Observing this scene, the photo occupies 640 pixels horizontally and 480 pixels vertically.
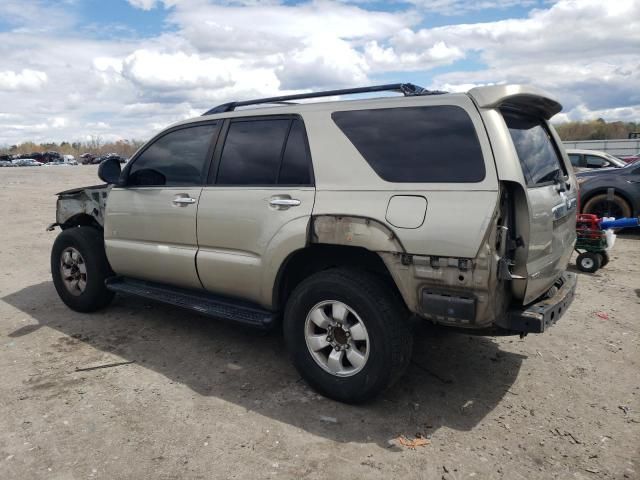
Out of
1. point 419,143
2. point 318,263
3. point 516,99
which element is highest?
point 516,99

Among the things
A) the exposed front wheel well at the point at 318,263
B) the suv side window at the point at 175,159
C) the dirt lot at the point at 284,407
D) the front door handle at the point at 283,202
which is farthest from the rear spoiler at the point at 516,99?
the suv side window at the point at 175,159

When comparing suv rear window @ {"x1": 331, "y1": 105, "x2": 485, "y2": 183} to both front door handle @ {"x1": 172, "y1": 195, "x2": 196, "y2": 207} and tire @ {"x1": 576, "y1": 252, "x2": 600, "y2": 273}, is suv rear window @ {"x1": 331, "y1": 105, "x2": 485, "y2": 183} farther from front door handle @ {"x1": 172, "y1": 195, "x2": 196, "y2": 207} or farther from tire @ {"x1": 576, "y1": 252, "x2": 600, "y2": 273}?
tire @ {"x1": 576, "y1": 252, "x2": 600, "y2": 273}

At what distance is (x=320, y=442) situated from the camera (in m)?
3.11

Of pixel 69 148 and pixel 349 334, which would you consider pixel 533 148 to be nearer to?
pixel 349 334

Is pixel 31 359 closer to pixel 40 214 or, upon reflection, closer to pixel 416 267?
pixel 416 267

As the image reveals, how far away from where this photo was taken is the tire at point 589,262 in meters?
6.98

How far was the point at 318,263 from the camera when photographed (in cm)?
379

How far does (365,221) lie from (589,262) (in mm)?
4987

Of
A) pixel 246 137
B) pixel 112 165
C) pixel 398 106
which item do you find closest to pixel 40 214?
pixel 112 165

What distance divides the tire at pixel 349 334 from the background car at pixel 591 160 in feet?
33.7

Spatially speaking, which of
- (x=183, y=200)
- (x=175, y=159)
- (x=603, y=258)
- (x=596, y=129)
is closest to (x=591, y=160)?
(x=603, y=258)

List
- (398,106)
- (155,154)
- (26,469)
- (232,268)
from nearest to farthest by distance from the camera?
(26,469), (398,106), (232,268), (155,154)

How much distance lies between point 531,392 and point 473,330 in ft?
2.41

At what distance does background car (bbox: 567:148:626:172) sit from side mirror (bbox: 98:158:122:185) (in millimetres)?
10245
